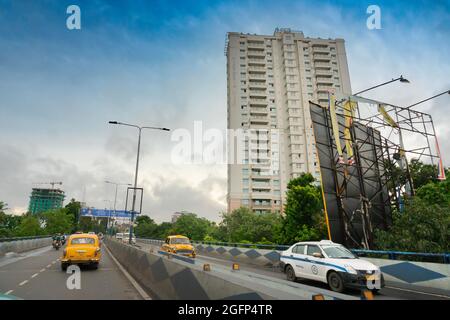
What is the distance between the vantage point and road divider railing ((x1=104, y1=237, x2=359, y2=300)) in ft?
12.4

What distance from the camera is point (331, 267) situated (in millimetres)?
8953

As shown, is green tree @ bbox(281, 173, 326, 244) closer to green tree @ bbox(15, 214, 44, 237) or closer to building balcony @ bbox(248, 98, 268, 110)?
building balcony @ bbox(248, 98, 268, 110)

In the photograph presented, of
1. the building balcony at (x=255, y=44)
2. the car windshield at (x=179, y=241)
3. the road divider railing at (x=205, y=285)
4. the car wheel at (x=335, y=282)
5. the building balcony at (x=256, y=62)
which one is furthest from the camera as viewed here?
the building balcony at (x=255, y=44)

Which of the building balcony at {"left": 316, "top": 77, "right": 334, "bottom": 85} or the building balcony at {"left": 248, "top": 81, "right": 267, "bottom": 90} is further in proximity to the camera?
the building balcony at {"left": 316, "top": 77, "right": 334, "bottom": 85}

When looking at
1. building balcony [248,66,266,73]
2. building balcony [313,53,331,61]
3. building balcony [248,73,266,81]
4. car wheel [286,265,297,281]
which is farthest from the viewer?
building balcony [313,53,331,61]

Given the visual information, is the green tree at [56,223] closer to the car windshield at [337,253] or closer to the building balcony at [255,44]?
the building balcony at [255,44]

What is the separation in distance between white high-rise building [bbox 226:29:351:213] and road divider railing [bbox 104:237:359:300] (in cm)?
5472

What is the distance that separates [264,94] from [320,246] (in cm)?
6698

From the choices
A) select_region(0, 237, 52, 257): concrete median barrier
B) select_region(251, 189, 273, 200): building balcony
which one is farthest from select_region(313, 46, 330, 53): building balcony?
select_region(0, 237, 52, 257): concrete median barrier

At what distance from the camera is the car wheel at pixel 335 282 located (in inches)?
332

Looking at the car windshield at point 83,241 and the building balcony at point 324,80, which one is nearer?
the car windshield at point 83,241

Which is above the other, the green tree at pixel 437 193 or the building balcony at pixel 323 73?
the building balcony at pixel 323 73

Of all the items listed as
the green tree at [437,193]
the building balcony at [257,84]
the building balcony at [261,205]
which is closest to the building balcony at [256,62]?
the building balcony at [257,84]

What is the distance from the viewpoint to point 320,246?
9.98 meters
